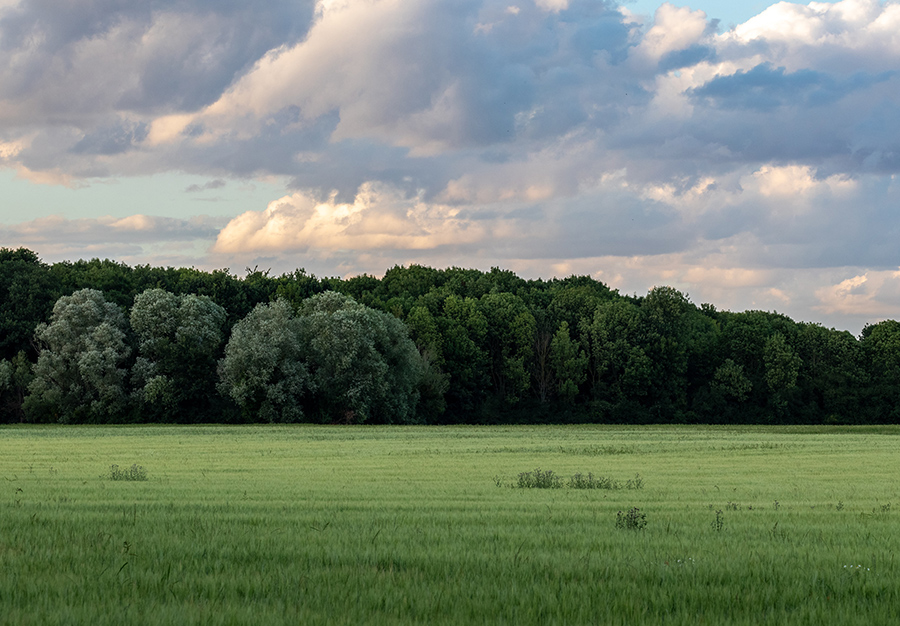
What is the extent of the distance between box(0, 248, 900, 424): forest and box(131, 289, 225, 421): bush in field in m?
0.20

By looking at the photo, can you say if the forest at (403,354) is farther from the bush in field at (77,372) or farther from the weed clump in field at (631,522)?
the weed clump in field at (631,522)

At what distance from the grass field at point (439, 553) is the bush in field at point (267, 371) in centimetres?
5894

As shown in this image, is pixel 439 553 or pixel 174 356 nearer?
pixel 439 553

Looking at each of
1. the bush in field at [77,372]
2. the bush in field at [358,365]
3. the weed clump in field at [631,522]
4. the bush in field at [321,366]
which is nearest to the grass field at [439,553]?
the weed clump in field at [631,522]

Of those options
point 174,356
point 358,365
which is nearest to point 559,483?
point 358,365

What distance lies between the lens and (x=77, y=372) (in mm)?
84562

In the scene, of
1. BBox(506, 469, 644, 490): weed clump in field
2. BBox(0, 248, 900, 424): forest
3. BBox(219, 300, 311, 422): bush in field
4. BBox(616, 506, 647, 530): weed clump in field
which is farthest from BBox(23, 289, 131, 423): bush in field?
BBox(616, 506, 647, 530): weed clump in field

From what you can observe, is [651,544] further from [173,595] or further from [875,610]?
[173,595]

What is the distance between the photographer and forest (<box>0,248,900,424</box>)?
84688 millimetres

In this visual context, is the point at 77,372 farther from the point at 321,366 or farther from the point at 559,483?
the point at 559,483

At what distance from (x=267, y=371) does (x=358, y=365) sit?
9.04 meters

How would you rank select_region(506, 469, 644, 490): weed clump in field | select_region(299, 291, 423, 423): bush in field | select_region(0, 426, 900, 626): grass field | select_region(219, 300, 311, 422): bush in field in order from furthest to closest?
1. select_region(299, 291, 423, 423): bush in field
2. select_region(219, 300, 311, 422): bush in field
3. select_region(506, 469, 644, 490): weed clump in field
4. select_region(0, 426, 900, 626): grass field

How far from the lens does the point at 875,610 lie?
8375 mm

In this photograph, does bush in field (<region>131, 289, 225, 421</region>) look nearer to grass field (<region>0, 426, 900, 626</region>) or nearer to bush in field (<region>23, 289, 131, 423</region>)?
bush in field (<region>23, 289, 131, 423</region>)
